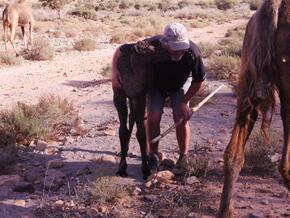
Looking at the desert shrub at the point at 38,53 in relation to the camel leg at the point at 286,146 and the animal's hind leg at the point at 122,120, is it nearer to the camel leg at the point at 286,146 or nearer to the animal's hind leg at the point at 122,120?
the animal's hind leg at the point at 122,120

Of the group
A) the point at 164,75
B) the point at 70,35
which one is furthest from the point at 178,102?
the point at 70,35

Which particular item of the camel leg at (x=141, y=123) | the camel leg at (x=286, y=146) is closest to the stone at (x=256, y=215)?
the camel leg at (x=286, y=146)

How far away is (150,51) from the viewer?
5820 millimetres

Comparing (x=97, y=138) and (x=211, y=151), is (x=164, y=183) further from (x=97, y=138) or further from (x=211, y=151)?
(x=97, y=138)

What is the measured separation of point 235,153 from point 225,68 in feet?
30.4

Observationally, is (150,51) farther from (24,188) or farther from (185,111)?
(24,188)

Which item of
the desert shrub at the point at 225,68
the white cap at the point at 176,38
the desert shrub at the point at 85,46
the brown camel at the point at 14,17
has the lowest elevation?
the desert shrub at the point at 85,46

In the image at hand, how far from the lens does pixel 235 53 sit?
16.7 metres

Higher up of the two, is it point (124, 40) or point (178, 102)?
point (178, 102)

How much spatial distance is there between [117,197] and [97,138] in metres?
2.71

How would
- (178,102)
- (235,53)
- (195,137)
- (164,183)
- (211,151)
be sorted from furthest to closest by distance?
1. (235,53)
2. (195,137)
3. (211,151)
4. (178,102)
5. (164,183)

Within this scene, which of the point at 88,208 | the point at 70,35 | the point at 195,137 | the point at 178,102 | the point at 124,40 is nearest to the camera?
the point at 88,208

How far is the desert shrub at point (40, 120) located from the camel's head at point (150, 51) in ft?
9.90

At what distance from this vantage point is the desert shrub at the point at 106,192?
559 cm
